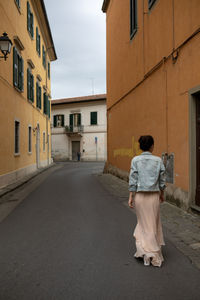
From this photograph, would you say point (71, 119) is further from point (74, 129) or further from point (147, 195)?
point (147, 195)

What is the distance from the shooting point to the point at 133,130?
39.0 feet

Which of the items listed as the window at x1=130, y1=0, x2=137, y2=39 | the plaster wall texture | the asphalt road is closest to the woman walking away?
the asphalt road

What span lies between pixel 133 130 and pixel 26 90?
751 cm

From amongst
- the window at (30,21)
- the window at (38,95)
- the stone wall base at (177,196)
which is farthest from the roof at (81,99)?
the stone wall base at (177,196)

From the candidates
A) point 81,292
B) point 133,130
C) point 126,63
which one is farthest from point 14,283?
point 126,63

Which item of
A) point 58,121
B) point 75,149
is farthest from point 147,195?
point 58,121

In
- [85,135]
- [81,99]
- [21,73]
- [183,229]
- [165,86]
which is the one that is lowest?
[183,229]

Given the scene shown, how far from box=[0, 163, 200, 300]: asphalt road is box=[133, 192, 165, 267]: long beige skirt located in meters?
0.20

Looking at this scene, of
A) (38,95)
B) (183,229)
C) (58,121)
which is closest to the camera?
(183,229)

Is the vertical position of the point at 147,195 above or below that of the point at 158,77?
below

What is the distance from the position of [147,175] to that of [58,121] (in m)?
36.9

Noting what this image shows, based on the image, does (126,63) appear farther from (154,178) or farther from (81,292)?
(81,292)

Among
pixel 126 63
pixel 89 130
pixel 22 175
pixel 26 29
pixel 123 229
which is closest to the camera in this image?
pixel 123 229

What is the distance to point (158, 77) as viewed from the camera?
870 centimetres
